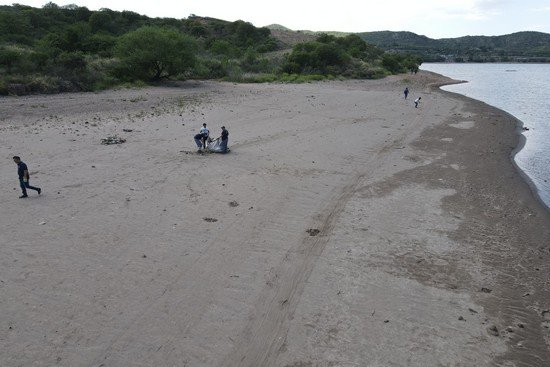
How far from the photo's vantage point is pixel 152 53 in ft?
140

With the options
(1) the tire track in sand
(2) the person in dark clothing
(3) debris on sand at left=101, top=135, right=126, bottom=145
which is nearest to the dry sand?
(1) the tire track in sand

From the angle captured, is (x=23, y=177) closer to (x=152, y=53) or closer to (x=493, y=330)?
(x=493, y=330)

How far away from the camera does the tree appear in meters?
42.7

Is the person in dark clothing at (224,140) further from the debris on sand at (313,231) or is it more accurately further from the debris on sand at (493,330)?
the debris on sand at (493,330)

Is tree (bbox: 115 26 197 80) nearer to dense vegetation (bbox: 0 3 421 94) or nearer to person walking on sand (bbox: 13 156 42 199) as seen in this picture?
dense vegetation (bbox: 0 3 421 94)

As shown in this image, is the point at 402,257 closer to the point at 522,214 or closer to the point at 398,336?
the point at 398,336

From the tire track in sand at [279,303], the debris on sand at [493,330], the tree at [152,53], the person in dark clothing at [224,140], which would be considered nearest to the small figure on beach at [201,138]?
the person in dark clothing at [224,140]

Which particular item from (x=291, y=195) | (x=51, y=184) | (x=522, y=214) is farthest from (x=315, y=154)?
(x=51, y=184)

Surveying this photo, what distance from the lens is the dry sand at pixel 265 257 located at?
7.00m

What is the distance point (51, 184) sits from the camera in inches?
540

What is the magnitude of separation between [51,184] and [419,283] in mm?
11577

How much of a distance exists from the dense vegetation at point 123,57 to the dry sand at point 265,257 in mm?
17750

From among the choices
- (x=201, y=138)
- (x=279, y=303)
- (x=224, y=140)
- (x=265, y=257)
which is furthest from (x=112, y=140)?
(x=279, y=303)

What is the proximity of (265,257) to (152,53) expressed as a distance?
Result: 38145mm
